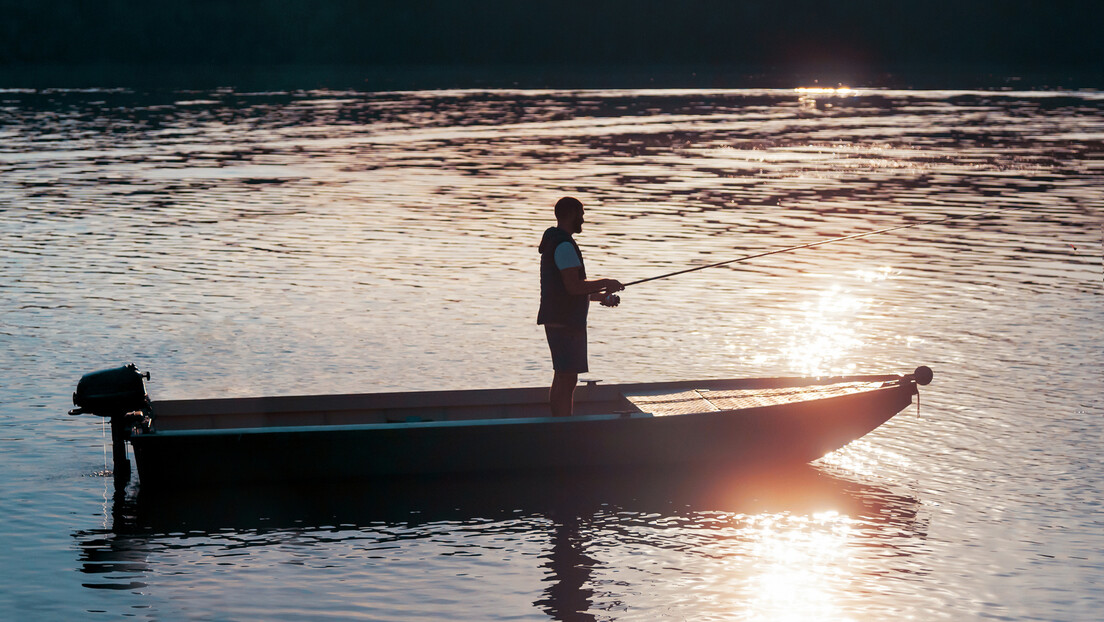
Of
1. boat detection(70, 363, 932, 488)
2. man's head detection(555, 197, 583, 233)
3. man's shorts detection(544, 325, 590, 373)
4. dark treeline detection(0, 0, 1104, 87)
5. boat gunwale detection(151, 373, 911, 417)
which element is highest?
dark treeline detection(0, 0, 1104, 87)

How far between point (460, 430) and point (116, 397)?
2528mm

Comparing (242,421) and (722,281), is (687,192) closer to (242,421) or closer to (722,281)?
(722,281)

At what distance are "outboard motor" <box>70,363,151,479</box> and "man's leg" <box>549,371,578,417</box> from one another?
→ 3.06m

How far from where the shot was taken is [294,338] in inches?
622

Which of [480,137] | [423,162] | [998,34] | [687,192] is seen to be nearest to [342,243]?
[687,192]

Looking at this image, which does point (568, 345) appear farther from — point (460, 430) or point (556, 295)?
point (460, 430)

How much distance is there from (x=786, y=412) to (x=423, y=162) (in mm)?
28764

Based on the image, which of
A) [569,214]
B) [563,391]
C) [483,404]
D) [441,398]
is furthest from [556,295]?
[441,398]

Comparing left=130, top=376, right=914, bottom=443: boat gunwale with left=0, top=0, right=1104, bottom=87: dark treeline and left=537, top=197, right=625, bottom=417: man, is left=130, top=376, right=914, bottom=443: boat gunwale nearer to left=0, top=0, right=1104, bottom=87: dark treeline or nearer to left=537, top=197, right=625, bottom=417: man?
left=537, top=197, right=625, bottom=417: man

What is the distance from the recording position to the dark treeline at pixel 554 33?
121875 millimetres

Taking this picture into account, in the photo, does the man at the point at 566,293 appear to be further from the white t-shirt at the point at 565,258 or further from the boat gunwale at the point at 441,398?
the boat gunwale at the point at 441,398

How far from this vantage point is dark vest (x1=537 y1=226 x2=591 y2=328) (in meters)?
10.8

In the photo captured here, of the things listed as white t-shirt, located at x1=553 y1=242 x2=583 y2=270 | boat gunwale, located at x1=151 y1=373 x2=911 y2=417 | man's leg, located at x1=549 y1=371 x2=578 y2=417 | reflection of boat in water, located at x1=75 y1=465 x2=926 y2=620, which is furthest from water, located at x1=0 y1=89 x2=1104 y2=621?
white t-shirt, located at x1=553 y1=242 x2=583 y2=270

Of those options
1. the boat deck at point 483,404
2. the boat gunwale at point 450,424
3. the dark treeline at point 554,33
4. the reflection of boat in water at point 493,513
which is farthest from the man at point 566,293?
the dark treeline at point 554,33
